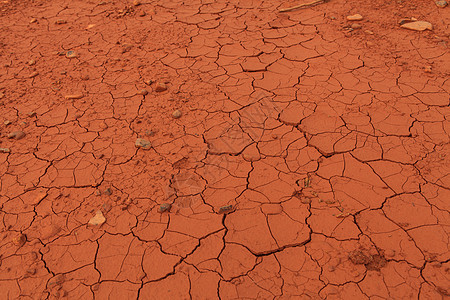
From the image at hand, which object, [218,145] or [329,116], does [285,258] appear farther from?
[329,116]

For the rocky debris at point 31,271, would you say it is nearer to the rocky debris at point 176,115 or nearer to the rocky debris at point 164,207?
the rocky debris at point 164,207

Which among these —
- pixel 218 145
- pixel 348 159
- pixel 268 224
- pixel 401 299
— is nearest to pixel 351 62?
pixel 348 159

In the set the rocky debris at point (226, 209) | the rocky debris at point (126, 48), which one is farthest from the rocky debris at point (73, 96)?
the rocky debris at point (226, 209)

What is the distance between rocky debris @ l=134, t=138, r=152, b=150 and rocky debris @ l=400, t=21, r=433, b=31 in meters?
3.30

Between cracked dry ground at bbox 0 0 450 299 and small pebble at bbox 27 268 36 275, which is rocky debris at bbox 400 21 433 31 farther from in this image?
small pebble at bbox 27 268 36 275

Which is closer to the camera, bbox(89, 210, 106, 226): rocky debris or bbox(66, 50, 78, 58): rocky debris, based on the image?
bbox(89, 210, 106, 226): rocky debris

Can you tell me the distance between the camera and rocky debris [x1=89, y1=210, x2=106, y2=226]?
2324mm

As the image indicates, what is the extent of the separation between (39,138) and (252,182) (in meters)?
1.90

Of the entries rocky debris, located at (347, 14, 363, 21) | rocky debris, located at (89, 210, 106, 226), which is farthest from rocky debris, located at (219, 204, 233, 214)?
rocky debris, located at (347, 14, 363, 21)

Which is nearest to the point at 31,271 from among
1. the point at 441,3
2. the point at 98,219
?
the point at 98,219

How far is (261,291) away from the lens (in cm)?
193

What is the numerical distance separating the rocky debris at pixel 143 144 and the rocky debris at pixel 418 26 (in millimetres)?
3296

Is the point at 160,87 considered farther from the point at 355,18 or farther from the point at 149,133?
the point at 355,18

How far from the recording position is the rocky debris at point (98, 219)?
7.63 ft
